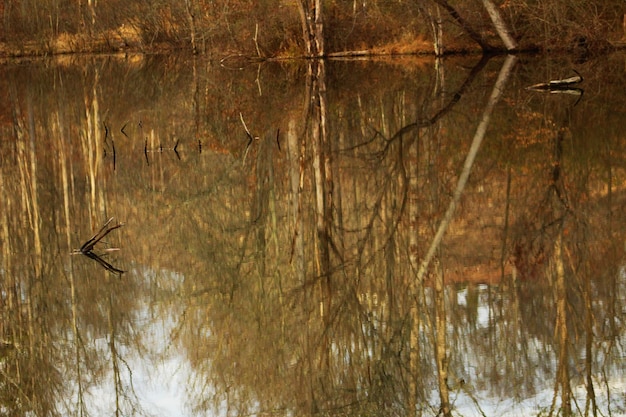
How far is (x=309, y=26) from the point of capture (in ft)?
98.7

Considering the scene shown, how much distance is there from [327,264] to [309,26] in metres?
23.7

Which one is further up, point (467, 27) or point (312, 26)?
point (312, 26)

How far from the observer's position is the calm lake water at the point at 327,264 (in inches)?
193

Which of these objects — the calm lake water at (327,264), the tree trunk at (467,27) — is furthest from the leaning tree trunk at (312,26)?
A: the calm lake water at (327,264)

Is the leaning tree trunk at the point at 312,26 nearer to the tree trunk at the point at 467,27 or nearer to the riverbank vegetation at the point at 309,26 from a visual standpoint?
Result: the riverbank vegetation at the point at 309,26

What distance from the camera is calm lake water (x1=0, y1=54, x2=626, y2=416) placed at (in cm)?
489

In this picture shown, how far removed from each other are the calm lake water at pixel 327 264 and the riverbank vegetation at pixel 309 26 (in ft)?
36.8

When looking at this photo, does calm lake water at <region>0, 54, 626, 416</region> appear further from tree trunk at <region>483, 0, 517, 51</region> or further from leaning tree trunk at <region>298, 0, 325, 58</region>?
leaning tree trunk at <region>298, 0, 325, 58</region>

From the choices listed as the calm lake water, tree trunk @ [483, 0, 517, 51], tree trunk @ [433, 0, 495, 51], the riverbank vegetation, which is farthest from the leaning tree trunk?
the calm lake water

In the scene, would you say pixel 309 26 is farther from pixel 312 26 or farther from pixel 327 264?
pixel 327 264

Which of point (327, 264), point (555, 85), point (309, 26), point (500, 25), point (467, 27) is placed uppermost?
Result: point (309, 26)

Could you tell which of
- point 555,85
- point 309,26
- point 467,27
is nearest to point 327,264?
point 555,85

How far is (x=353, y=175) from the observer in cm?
1024

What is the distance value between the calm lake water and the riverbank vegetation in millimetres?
11226
